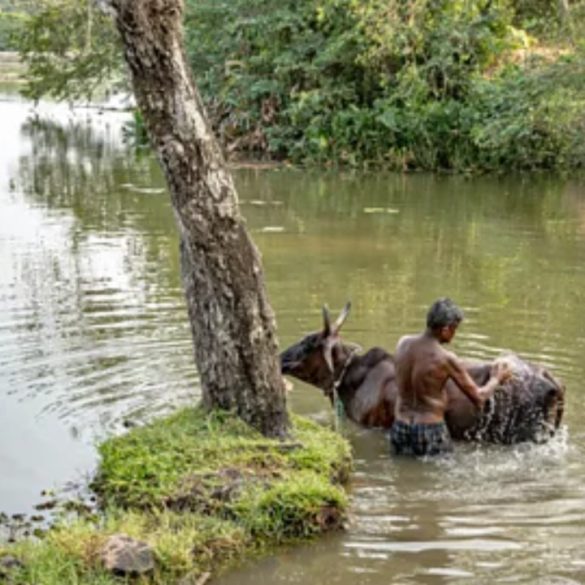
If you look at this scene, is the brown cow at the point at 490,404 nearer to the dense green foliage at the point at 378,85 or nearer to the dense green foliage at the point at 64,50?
Result: the dense green foliage at the point at 378,85

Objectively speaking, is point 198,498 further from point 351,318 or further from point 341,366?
point 351,318

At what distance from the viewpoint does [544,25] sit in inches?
738

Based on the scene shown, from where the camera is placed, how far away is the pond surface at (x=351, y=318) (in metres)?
6.05

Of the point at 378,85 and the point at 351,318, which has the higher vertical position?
the point at 378,85

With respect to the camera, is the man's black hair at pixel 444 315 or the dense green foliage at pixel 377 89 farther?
the dense green foliage at pixel 377 89

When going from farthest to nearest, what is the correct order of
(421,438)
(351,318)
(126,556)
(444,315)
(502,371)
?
(351,318) < (502,371) < (421,438) < (444,315) < (126,556)

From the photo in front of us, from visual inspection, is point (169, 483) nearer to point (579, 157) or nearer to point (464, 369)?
point (464, 369)

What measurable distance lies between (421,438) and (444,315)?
33.5 inches

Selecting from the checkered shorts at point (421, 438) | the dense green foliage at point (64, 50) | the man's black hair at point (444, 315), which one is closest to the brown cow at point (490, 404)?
the checkered shorts at point (421, 438)

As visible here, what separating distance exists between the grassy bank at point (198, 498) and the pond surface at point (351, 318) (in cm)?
19

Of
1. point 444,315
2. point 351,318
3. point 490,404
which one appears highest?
point 444,315

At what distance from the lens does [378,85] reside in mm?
24797

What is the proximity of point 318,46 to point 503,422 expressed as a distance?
58.5 ft

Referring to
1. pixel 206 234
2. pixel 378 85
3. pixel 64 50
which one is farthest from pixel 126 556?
pixel 64 50
